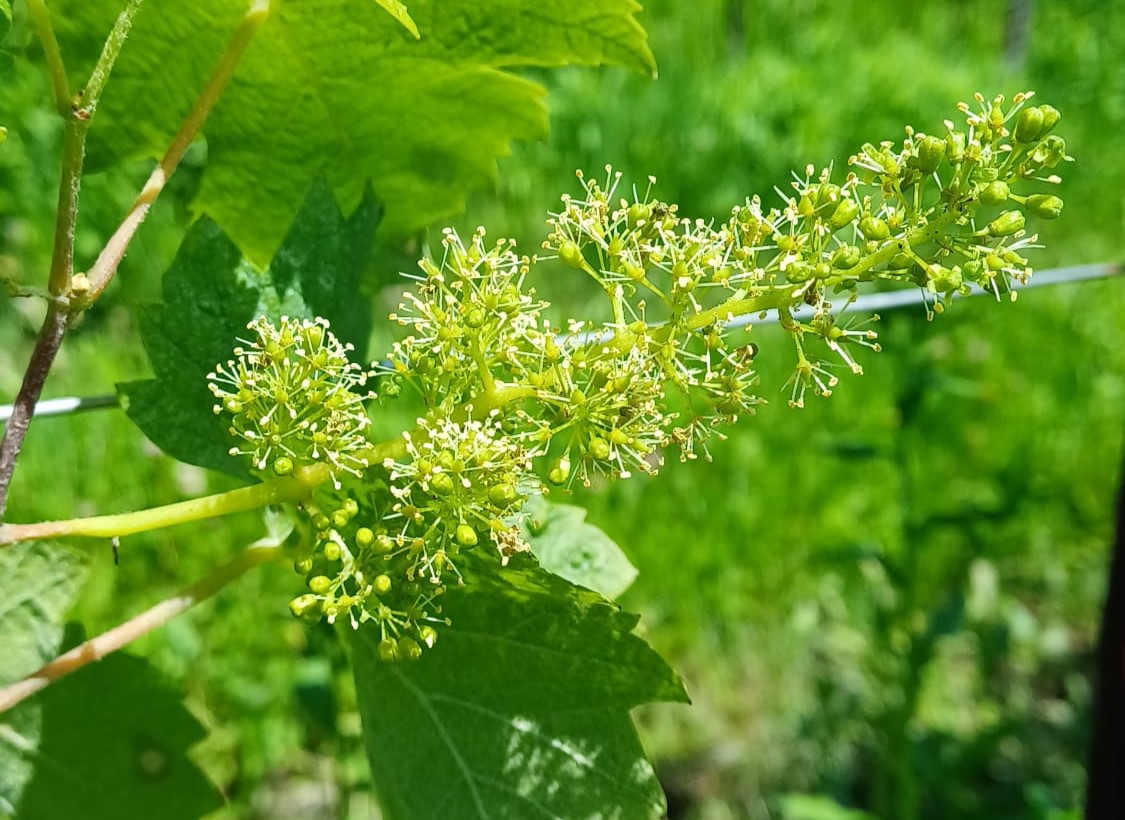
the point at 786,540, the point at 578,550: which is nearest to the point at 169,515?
the point at 578,550

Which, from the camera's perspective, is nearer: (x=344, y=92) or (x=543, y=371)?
(x=543, y=371)

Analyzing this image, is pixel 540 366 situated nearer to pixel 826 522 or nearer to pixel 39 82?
pixel 826 522

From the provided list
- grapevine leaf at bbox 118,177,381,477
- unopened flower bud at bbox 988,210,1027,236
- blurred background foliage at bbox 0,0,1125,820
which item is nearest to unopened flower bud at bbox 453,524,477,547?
grapevine leaf at bbox 118,177,381,477

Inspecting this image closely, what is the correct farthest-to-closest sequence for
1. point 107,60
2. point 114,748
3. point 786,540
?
point 786,540 → point 114,748 → point 107,60

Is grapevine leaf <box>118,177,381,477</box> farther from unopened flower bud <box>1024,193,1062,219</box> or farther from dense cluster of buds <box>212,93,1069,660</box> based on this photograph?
unopened flower bud <box>1024,193,1062,219</box>

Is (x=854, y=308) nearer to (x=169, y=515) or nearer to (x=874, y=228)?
(x=874, y=228)

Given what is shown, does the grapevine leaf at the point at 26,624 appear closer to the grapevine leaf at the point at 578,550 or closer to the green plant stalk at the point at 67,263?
the green plant stalk at the point at 67,263
